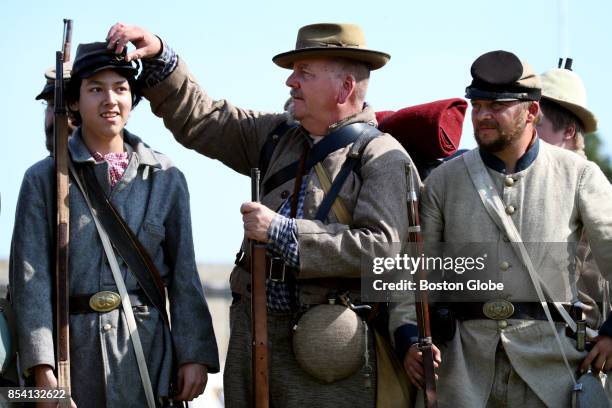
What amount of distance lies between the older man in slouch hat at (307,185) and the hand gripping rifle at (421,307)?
0.40ft

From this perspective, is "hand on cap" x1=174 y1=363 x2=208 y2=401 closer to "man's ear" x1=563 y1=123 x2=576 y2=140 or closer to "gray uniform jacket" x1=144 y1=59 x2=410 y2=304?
"gray uniform jacket" x1=144 y1=59 x2=410 y2=304

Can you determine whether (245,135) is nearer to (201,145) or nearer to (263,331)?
(201,145)

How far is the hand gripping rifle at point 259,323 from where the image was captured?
6.96m

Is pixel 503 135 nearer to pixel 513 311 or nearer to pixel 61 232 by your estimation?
pixel 513 311

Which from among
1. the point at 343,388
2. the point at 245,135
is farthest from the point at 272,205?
the point at 343,388

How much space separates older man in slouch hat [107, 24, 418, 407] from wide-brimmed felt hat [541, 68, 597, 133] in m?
1.42

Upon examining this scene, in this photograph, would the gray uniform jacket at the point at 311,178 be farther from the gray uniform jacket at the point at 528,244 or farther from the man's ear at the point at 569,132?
the man's ear at the point at 569,132

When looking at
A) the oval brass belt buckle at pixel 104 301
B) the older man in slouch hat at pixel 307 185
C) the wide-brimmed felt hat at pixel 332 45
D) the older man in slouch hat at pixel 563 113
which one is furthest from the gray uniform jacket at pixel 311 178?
the older man in slouch hat at pixel 563 113

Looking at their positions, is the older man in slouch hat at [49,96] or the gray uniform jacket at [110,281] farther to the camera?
the older man in slouch hat at [49,96]

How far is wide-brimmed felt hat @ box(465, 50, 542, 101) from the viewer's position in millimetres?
7141

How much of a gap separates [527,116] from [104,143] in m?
2.26

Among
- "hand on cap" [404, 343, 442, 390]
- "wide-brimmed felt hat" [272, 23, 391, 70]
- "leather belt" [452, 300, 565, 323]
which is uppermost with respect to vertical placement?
"wide-brimmed felt hat" [272, 23, 391, 70]

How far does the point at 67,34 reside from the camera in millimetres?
7426

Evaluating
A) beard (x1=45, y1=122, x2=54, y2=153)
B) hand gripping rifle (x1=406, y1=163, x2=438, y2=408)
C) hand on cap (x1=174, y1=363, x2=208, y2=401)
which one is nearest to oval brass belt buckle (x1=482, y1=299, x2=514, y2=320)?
hand gripping rifle (x1=406, y1=163, x2=438, y2=408)
